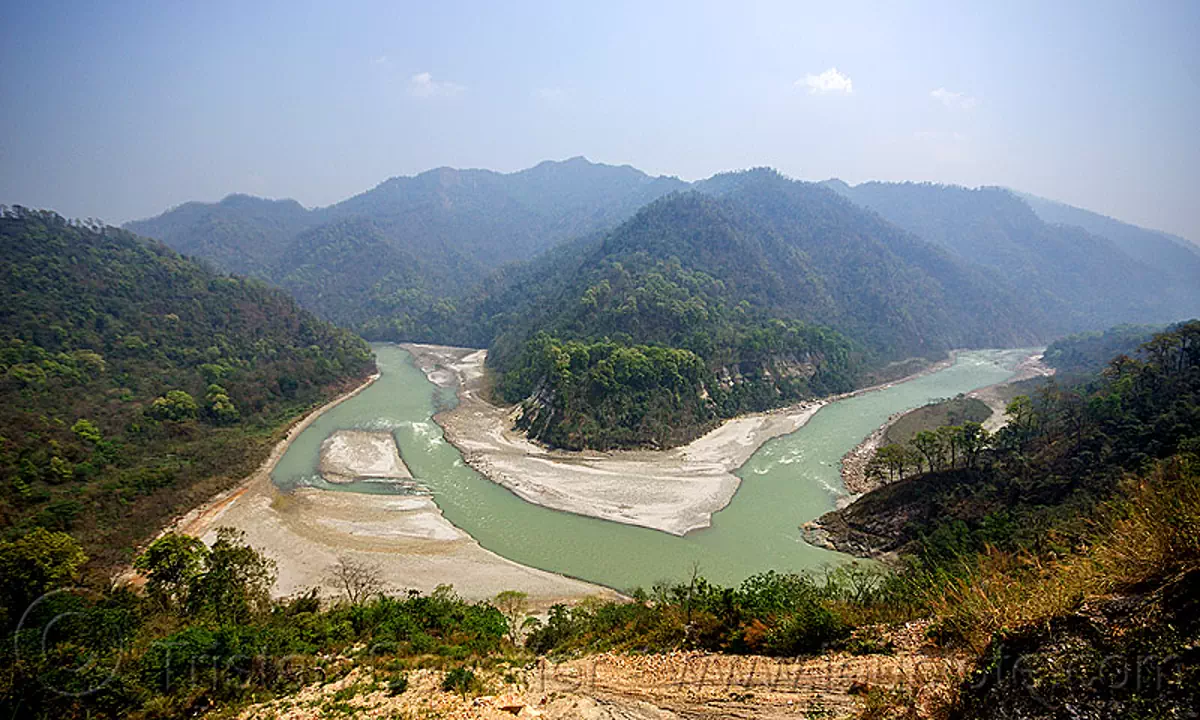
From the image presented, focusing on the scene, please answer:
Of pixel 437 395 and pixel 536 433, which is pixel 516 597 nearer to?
pixel 536 433

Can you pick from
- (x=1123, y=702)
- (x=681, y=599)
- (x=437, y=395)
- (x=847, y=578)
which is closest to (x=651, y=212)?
(x=437, y=395)

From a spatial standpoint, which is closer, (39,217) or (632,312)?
(632,312)

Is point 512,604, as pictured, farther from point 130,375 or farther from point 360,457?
point 130,375

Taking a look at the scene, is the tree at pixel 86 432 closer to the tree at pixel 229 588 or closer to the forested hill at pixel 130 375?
the forested hill at pixel 130 375

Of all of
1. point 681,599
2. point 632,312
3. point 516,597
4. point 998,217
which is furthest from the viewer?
point 998,217

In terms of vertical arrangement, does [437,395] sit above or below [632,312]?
below

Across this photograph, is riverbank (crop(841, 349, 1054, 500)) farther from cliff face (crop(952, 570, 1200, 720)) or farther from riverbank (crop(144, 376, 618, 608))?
cliff face (crop(952, 570, 1200, 720))

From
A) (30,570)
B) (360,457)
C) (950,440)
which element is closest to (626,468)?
(950,440)
